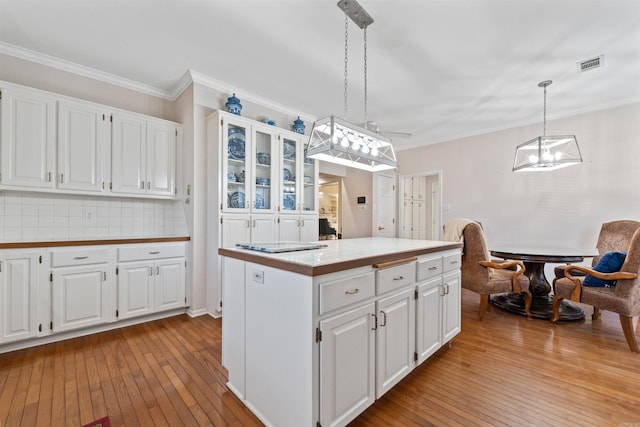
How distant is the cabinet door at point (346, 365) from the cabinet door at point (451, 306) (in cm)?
96

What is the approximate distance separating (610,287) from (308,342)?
9.77ft

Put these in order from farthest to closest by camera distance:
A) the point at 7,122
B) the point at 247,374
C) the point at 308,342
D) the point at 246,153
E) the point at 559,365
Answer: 1. the point at 246,153
2. the point at 7,122
3. the point at 559,365
4. the point at 247,374
5. the point at 308,342

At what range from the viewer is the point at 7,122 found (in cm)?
234

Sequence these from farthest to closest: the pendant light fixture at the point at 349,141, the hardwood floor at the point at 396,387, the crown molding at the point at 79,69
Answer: the crown molding at the point at 79,69 → the pendant light fixture at the point at 349,141 → the hardwood floor at the point at 396,387

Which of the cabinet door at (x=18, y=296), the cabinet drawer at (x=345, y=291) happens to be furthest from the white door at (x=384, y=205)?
the cabinet door at (x=18, y=296)

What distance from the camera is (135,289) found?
9.16ft

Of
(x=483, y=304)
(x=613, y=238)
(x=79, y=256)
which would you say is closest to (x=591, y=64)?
(x=613, y=238)

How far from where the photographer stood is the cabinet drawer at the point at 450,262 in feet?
7.19

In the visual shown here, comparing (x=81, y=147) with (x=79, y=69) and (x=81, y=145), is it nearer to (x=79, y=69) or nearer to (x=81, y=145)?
(x=81, y=145)

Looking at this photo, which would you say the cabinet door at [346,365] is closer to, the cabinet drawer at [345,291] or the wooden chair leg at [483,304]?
the cabinet drawer at [345,291]

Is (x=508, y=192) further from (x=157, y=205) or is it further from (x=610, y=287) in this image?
(x=157, y=205)

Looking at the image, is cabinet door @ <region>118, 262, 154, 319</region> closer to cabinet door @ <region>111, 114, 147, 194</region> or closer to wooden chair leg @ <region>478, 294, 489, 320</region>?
cabinet door @ <region>111, 114, 147, 194</region>

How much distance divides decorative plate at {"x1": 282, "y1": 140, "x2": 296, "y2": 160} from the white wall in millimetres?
3077

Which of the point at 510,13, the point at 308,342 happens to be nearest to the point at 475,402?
the point at 308,342
